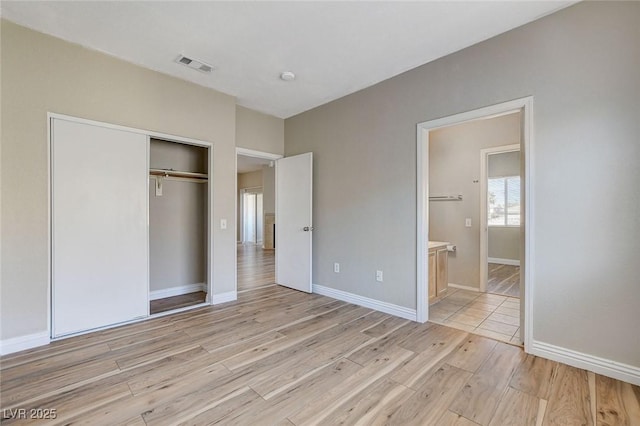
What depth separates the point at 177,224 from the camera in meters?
4.22

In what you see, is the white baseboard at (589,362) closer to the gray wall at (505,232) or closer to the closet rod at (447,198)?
the closet rod at (447,198)

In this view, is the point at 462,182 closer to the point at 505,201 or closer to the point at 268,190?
the point at 505,201

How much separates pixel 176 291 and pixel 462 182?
472 cm

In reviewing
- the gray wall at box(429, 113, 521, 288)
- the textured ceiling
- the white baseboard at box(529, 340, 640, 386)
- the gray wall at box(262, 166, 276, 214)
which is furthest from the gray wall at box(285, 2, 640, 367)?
the gray wall at box(262, 166, 276, 214)

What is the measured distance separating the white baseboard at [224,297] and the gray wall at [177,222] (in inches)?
34.4

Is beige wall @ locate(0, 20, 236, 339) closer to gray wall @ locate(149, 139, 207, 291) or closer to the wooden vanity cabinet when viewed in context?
gray wall @ locate(149, 139, 207, 291)

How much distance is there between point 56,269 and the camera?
8.66 ft

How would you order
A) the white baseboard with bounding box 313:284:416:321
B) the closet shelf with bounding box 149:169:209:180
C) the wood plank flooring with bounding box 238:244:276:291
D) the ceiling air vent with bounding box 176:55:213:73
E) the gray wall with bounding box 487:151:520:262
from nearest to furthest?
the ceiling air vent with bounding box 176:55:213:73, the white baseboard with bounding box 313:284:416:321, the closet shelf with bounding box 149:169:209:180, the wood plank flooring with bounding box 238:244:276:291, the gray wall with bounding box 487:151:520:262

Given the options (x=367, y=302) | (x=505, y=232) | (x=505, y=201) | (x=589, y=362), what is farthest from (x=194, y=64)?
(x=505, y=232)

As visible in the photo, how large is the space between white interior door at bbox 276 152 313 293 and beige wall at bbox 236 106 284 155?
0.33 m

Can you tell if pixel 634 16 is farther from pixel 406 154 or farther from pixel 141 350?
pixel 141 350

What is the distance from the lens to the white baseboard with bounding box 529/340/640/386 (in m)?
1.99

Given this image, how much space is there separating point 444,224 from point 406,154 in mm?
1964

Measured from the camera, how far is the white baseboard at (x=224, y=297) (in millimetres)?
3719
